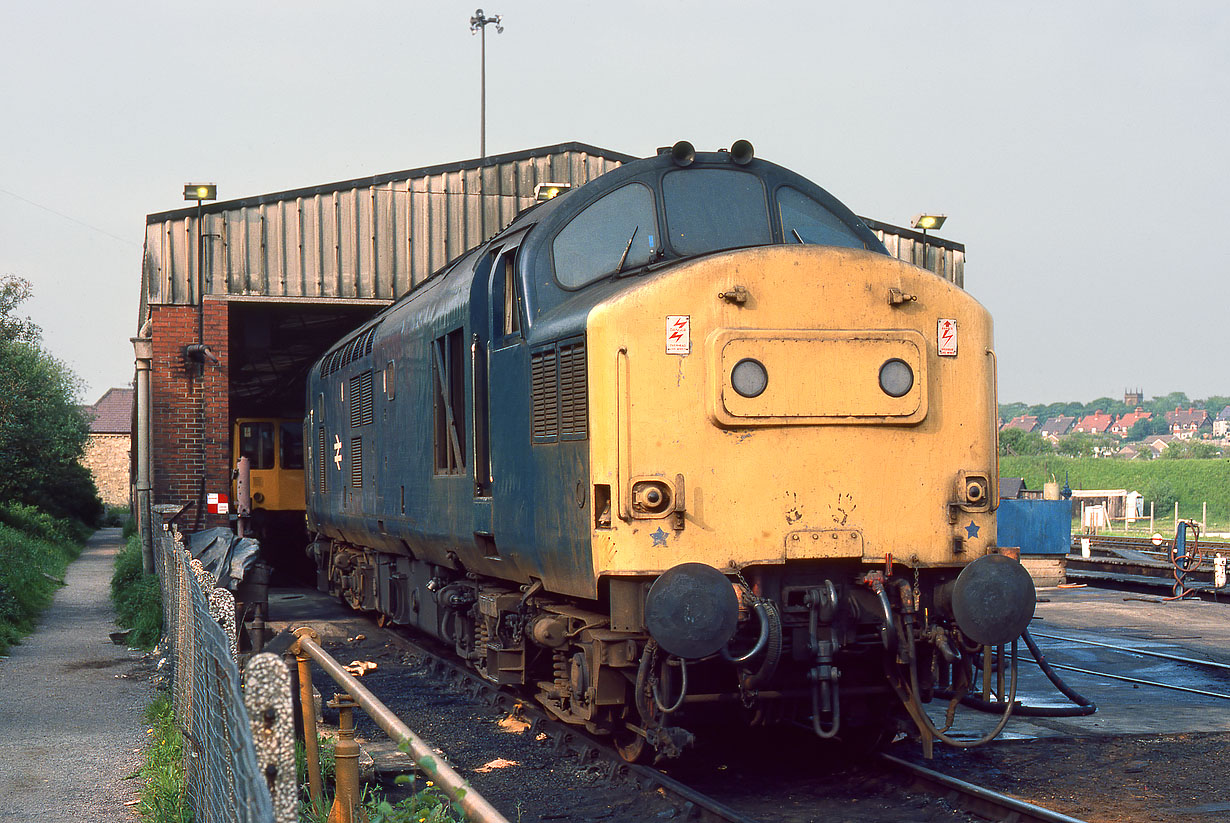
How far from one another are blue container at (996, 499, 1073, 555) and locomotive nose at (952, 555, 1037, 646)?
25.6 feet

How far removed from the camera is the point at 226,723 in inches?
168

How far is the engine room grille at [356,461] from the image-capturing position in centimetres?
1405

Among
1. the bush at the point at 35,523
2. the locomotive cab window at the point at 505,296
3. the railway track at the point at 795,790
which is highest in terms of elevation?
the locomotive cab window at the point at 505,296

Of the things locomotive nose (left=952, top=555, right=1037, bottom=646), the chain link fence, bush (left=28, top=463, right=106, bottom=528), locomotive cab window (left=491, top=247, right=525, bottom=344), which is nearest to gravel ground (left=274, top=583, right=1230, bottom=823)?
locomotive nose (left=952, top=555, right=1037, bottom=646)

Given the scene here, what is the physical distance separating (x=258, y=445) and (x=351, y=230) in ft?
22.1

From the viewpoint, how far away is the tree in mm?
31109

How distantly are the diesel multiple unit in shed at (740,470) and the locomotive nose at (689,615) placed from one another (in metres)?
0.01

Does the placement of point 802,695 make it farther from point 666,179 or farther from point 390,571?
point 390,571

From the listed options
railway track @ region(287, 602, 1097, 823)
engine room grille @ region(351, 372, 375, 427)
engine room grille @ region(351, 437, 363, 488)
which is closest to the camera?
railway track @ region(287, 602, 1097, 823)

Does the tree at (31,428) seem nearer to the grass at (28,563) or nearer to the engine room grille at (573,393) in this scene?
the grass at (28,563)

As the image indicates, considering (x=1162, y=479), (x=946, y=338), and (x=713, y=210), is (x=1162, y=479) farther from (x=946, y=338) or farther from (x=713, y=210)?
(x=946, y=338)

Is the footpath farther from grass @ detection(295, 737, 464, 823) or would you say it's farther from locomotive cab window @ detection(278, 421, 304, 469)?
locomotive cab window @ detection(278, 421, 304, 469)

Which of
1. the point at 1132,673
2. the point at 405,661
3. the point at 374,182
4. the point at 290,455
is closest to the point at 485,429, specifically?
the point at 405,661

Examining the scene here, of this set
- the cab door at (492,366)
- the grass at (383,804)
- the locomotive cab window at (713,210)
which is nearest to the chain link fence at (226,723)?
the grass at (383,804)
